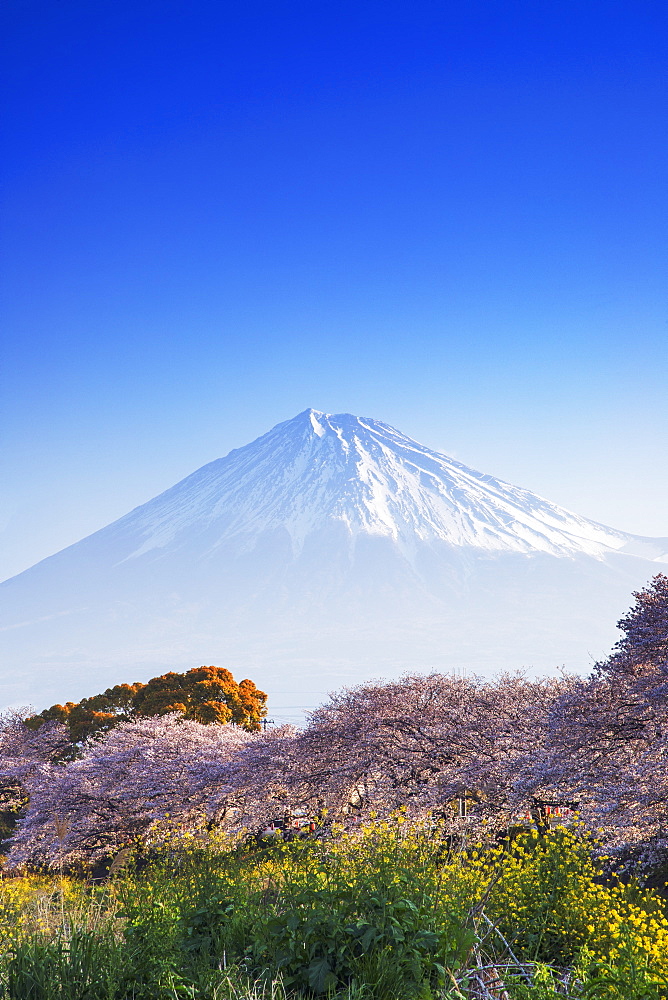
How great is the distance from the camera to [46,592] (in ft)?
575

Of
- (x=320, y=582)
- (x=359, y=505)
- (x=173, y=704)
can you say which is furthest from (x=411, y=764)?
(x=359, y=505)

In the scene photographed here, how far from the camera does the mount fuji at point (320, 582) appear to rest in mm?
120875

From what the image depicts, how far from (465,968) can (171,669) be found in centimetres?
12399

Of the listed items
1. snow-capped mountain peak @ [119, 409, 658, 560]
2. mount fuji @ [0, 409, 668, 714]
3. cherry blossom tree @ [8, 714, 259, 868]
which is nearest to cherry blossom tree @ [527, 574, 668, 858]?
cherry blossom tree @ [8, 714, 259, 868]

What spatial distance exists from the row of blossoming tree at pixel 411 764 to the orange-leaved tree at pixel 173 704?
132 inches

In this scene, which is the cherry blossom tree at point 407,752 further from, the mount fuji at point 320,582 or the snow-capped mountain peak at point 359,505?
the snow-capped mountain peak at point 359,505

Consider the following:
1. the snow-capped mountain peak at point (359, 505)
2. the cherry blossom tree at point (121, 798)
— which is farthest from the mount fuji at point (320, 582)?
the cherry blossom tree at point (121, 798)

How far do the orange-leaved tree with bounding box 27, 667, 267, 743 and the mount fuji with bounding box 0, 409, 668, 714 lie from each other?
7439 centimetres

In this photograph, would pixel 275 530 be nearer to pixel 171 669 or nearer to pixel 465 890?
pixel 171 669

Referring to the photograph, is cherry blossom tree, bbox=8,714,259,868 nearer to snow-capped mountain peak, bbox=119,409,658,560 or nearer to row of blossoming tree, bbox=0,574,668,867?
row of blossoming tree, bbox=0,574,668,867

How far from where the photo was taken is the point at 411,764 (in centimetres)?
1143

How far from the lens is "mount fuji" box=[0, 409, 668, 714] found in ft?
397

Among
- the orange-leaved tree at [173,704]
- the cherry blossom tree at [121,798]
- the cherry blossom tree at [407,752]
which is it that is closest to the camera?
the cherry blossom tree at [407,752]

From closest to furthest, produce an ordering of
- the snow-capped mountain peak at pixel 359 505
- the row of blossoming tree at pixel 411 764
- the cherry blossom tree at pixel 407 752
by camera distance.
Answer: the row of blossoming tree at pixel 411 764
the cherry blossom tree at pixel 407 752
the snow-capped mountain peak at pixel 359 505
